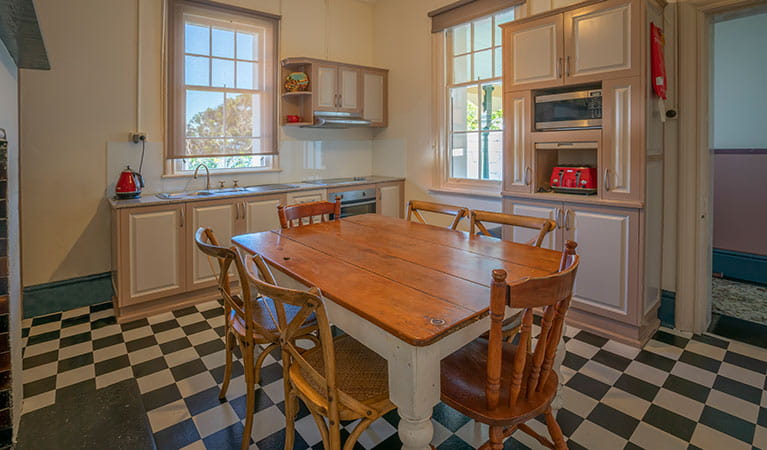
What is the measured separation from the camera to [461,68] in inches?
171

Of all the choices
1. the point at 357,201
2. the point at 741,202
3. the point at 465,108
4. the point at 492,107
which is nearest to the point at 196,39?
the point at 357,201

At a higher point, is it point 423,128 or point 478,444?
point 423,128

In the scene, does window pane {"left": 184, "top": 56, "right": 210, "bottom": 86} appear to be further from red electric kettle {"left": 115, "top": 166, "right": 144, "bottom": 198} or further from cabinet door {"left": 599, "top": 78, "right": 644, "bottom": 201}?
cabinet door {"left": 599, "top": 78, "right": 644, "bottom": 201}

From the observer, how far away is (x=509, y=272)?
1.73 meters

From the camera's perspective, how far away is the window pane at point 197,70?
12.7 ft

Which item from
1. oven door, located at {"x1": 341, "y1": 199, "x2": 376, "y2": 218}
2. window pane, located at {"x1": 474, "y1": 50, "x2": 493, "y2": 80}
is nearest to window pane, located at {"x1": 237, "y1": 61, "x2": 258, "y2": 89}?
oven door, located at {"x1": 341, "y1": 199, "x2": 376, "y2": 218}

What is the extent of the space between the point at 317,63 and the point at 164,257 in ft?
7.83

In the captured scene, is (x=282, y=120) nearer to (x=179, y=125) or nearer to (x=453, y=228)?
(x=179, y=125)

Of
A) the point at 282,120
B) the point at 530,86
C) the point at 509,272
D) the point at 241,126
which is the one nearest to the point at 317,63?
the point at 282,120

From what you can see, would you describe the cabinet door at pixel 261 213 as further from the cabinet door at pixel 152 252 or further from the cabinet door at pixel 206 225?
the cabinet door at pixel 152 252

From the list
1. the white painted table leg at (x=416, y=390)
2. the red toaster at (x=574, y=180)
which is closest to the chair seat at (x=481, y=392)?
the white painted table leg at (x=416, y=390)

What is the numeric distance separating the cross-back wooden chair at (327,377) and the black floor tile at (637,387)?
4.98 feet

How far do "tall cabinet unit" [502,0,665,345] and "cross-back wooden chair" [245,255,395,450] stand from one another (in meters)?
1.97

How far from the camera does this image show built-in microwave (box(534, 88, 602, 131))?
286 cm
